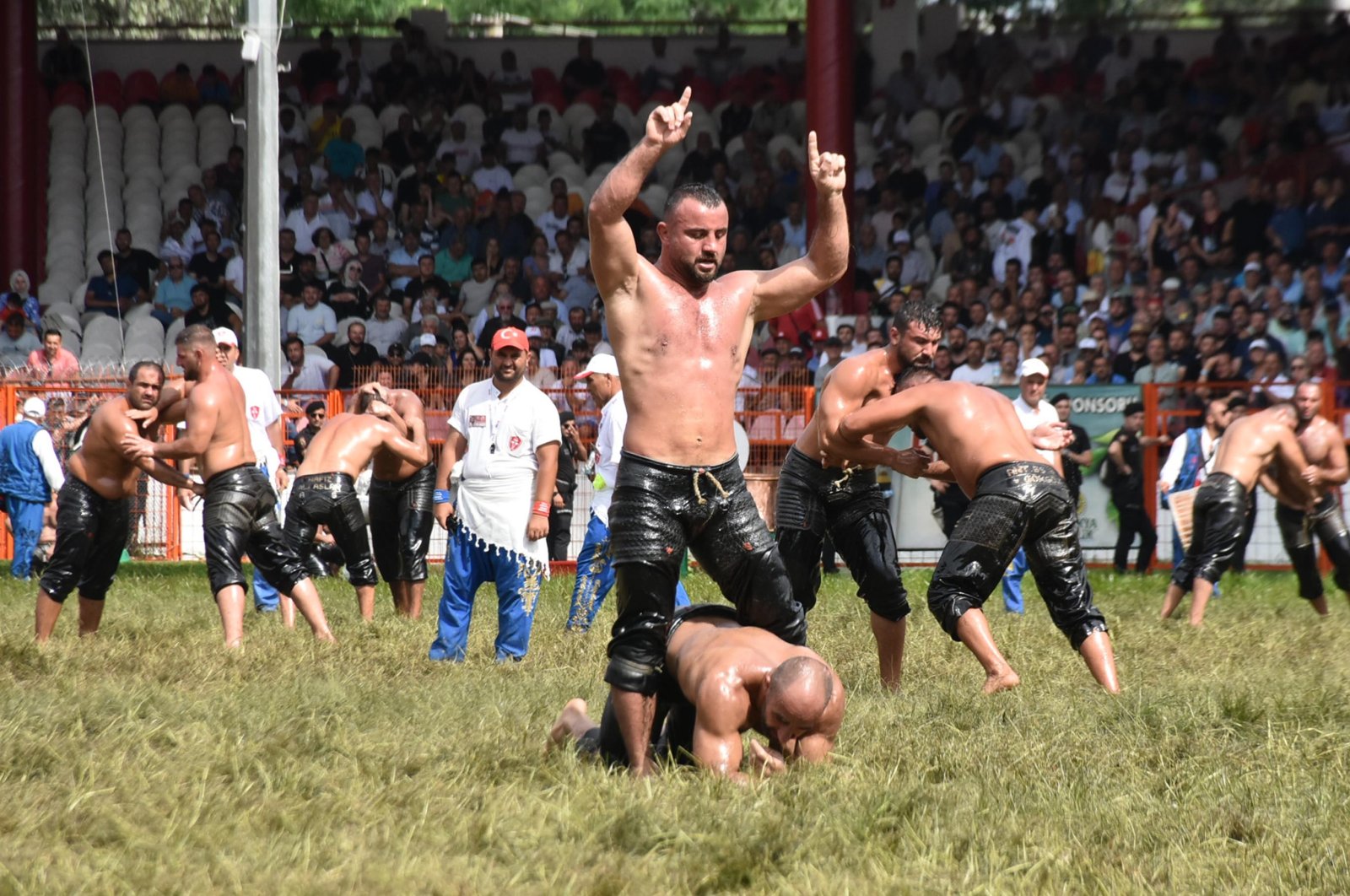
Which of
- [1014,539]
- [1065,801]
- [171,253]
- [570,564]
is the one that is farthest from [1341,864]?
[171,253]

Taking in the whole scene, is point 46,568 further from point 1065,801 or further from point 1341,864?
point 1341,864

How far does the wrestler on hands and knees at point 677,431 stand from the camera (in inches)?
191

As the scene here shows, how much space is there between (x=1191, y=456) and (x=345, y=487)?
7.57m

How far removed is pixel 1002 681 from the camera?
6.50 m

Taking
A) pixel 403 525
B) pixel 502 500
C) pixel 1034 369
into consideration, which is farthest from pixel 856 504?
pixel 1034 369

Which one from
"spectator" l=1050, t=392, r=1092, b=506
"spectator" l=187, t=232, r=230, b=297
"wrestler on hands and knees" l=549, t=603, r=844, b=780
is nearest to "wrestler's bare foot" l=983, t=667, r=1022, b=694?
"wrestler on hands and knees" l=549, t=603, r=844, b=780

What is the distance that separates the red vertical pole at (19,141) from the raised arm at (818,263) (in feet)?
59.6

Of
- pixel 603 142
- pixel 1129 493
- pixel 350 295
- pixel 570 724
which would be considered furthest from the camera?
pixel 603 142

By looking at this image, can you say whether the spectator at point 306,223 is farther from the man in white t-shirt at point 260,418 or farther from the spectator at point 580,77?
the man in white t-shirt at point 260,418

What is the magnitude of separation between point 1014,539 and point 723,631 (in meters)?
2.10

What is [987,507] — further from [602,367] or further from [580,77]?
[580,77]

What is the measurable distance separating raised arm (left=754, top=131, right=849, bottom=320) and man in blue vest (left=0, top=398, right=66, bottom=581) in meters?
9.96

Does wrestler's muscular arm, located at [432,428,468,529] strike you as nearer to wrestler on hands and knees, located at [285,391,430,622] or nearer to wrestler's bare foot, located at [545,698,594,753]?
wrestler on hands and knees, located at [285,391,430,622]

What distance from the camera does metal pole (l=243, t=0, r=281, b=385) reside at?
1283 centimetres
